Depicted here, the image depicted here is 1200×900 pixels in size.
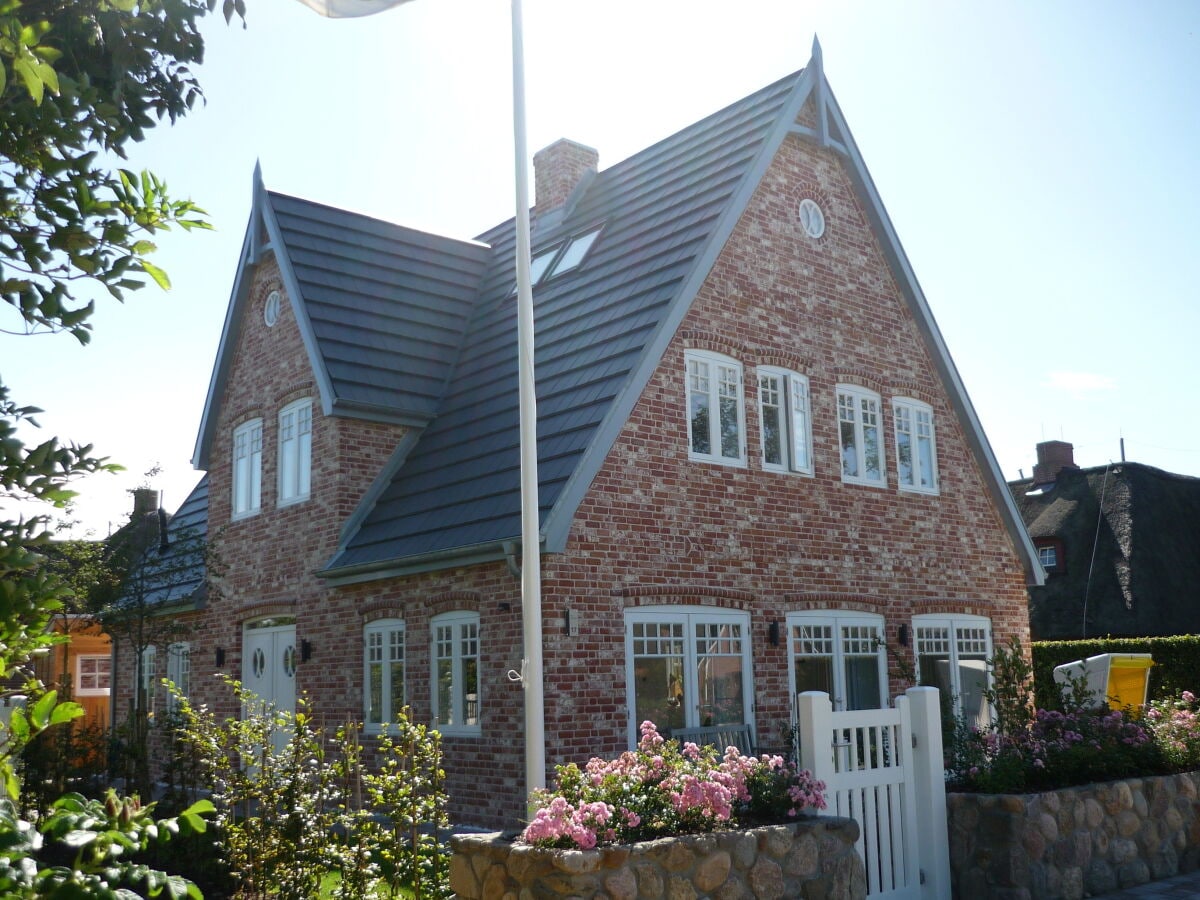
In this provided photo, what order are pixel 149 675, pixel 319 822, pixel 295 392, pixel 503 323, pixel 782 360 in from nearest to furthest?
pixel 319 822, pixel 782 360, pixel 503 323, pixel 295 392, pixel 149 675

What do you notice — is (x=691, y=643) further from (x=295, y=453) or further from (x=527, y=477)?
(x=295, y=453)

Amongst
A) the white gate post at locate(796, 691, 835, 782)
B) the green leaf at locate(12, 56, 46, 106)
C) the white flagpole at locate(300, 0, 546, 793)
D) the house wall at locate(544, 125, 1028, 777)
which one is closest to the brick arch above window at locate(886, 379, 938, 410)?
the house wall at locate(544, 125, 1028, 777)

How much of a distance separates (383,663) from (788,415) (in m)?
6.10

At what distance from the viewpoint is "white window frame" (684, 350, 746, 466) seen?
44.6 ft

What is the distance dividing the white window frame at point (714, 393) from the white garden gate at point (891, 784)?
4995 mm

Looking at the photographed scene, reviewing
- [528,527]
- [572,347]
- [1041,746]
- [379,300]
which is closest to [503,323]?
[379,300]

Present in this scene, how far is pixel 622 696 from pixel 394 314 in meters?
7.45

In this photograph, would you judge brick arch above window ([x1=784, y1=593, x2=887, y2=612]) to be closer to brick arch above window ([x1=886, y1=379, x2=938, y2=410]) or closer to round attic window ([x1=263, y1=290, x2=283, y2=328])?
brick arch above window ([x1=886, y1=379, x2=938, y2=410])

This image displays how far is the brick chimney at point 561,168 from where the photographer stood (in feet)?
63.1

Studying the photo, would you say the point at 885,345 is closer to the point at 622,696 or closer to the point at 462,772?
the point at 622,696

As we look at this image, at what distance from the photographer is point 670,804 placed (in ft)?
23.8

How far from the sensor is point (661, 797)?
23.8ft

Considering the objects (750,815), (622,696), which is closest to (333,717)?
(622,696)

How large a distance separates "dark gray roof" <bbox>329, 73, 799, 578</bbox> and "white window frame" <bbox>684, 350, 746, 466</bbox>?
992 millimetres
